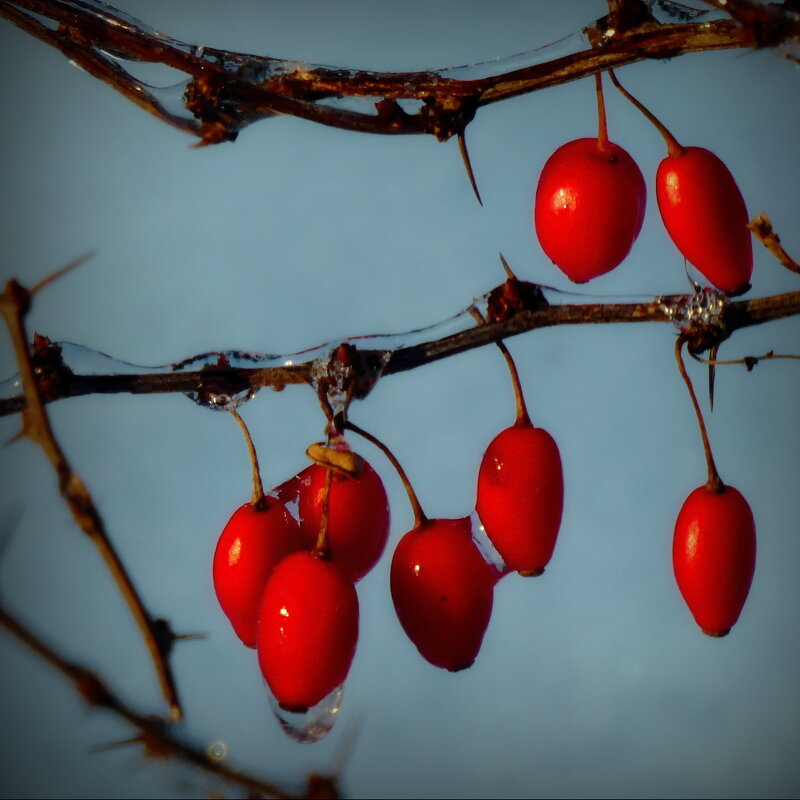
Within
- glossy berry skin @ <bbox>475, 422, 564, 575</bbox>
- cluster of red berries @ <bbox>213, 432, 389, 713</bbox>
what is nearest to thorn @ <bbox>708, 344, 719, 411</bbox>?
glossy berry skin @ <bbox>475, 422, 564, 575</bbox>

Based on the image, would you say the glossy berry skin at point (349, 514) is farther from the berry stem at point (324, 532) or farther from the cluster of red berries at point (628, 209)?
the cluster of red berries at point (628, 209)

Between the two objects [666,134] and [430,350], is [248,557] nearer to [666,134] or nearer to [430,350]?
[430,350]

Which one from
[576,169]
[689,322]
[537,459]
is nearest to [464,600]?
[537,459]

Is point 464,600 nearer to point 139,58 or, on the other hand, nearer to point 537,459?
point 537,459

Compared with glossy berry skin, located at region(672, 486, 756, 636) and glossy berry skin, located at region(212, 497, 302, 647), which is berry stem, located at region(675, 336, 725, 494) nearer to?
glossy berry skin, located at region(672, 486, 756, 636)

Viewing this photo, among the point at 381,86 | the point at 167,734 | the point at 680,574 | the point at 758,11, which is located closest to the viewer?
the point at 167,734

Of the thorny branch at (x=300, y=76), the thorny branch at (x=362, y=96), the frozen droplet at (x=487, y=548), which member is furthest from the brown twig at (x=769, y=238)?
the frozen droplet at (x=487, y=548)
